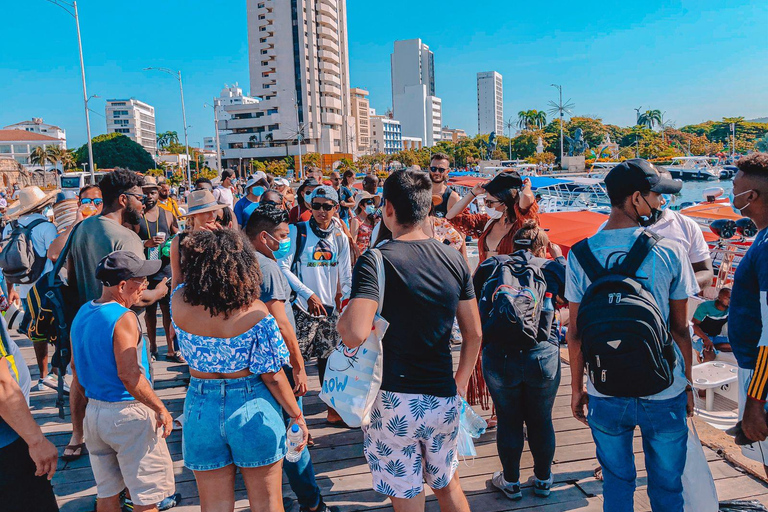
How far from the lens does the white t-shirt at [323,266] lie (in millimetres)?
3834

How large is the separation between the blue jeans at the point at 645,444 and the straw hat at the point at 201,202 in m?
2.70

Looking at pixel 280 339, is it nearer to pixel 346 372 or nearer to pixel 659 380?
pixel 346 372

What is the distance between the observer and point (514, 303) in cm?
268

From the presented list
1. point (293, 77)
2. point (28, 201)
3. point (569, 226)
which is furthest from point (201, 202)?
point (293, 77)

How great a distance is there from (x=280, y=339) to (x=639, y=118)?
144m

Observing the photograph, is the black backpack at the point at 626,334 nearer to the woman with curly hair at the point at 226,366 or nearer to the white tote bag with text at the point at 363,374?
the white tote bag with text at the point at 363,374

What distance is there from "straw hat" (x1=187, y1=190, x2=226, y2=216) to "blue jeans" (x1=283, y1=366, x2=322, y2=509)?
4.49 ft

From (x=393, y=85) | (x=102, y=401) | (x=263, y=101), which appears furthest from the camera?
(x=393, y=85)

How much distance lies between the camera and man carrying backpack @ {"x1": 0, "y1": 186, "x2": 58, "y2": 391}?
4.69m

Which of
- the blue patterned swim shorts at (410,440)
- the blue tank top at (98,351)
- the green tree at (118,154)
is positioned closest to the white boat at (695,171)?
the blue patterned swim shorts at (410,440)

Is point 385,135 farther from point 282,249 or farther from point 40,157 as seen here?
point 282,249

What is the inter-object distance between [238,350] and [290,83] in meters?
76.7

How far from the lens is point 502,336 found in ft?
9.02

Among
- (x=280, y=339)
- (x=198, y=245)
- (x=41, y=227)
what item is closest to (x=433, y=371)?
(x=280, y=339)
